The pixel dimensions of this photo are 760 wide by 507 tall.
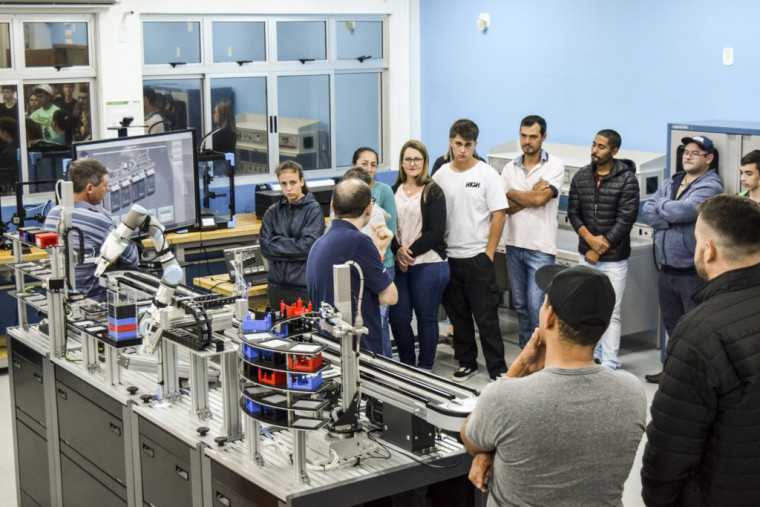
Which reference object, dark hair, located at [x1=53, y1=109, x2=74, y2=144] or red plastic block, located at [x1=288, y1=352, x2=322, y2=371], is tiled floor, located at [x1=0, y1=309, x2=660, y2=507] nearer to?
dark hair, located at [x1=53, y1=109, x2=74, y2=144]

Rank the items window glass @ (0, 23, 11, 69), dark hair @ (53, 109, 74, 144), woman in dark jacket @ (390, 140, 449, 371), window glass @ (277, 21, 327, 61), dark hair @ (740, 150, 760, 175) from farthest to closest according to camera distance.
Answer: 1. window glass @ (277, 21, 327, 61)
2. dark hair @ (53, 109, 74, 144)
3. window glass @ (0, 23, 11, 69)
4. woman in dark jacket @ (390, 140, 449, 371)
5. dark hair @ (740, 150, 760, 175)

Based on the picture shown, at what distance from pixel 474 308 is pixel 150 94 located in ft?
11.6

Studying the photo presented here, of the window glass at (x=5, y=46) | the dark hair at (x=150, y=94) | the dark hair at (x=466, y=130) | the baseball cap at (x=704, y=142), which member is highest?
the window glass at (x=5, y=46)

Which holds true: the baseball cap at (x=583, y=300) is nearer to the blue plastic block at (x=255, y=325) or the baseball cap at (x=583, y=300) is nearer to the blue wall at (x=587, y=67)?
the blue plastic block at (x=255, y=325)

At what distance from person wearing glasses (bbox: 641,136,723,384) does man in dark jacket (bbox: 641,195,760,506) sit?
306cm

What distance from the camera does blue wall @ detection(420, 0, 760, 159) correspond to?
251 inches

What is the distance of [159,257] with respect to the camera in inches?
128

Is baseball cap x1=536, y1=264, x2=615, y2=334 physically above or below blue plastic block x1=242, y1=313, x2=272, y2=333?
above

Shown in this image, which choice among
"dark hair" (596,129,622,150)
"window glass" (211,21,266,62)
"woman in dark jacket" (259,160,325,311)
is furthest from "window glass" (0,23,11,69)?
"dark hair" (596,129,622,150)

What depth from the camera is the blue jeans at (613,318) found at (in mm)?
5766

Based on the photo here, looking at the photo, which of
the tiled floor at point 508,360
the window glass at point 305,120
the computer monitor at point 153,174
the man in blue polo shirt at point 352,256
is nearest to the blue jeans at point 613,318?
the tiled floor at point 508,360

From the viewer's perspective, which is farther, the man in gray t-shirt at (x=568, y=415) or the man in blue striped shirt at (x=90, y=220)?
the man in blue striped shirt at (x=90, y=220)

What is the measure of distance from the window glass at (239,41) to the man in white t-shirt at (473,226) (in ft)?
10.1

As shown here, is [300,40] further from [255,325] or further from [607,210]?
[255,325]
